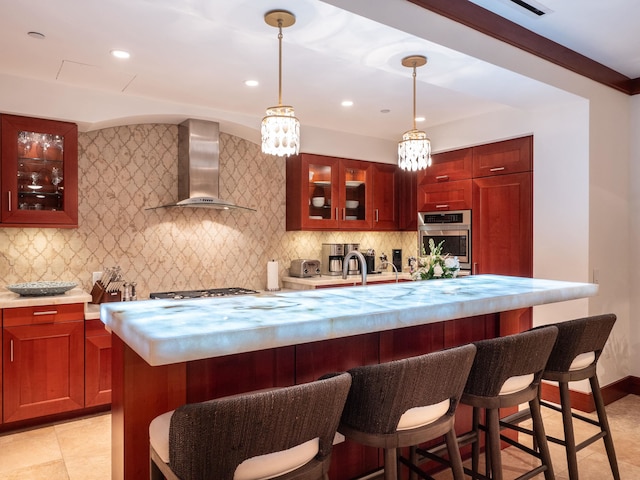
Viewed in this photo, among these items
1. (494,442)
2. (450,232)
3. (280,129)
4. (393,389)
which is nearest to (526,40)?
(280,129)

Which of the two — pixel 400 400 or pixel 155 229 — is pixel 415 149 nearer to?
pixel 400 400

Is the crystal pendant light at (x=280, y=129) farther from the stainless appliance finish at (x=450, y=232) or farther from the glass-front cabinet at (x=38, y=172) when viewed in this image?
the stainless appliance finish at (x=450, y=232)

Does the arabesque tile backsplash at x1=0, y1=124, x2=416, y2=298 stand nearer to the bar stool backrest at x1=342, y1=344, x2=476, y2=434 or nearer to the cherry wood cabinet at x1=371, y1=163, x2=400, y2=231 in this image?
the cherry wood cabinet at x1=371, y1=163, x2=400, y2=231

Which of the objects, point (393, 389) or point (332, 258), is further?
point (332, 258)

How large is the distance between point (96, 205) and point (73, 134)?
0.64m

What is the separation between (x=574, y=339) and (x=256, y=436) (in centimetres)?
168

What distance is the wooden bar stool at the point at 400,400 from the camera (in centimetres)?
143

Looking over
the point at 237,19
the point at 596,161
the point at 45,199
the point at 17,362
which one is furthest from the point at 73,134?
the point at 596,161

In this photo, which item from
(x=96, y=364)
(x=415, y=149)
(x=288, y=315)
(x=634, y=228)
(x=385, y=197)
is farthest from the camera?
(x=385, y=197)

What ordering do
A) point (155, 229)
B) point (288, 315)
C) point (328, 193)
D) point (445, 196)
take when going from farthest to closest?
1. point (328, 193)
2. point (445, 196)
3. point (155, 229)
4. point (288, 315)

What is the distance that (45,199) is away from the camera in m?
3.59

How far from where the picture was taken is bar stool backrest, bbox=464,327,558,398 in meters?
1.79

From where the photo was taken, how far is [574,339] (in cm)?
215

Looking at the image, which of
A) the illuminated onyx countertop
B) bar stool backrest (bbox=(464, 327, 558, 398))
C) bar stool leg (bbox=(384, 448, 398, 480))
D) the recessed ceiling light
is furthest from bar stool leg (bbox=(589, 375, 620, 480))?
the recessed ceiling light
